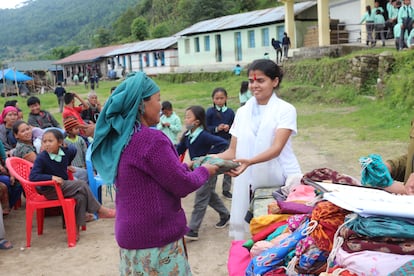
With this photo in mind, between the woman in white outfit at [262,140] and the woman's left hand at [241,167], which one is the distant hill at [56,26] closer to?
the woman in white outfit at [262,140]

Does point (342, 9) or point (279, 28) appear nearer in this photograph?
point (342, 9)

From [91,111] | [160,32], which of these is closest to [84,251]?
[91,111]

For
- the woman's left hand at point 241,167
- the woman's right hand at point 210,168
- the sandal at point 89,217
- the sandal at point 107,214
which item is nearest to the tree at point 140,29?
the sandal at point 89,217

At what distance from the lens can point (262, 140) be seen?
2988 mm

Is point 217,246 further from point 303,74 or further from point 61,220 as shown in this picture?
point 303,74

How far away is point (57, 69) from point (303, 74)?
41588mm

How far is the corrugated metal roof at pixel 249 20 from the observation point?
1026 inches

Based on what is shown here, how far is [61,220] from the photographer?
5609 mm

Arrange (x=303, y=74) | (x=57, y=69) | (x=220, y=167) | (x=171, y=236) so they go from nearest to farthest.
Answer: (x=171, y=236) → (x=220, y=167) → (x=303, y=74) → (x=57, y=69)

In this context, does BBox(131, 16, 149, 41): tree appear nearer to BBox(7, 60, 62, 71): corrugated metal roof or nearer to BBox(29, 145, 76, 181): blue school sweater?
BBox(7, 60, 62, 71): corrugated metal roof

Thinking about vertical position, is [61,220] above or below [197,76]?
below

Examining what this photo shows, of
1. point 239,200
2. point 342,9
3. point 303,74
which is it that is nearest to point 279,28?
point 342,9

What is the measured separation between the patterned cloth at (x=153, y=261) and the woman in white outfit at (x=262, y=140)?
0.78 metres

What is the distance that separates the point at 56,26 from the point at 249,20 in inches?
4740
